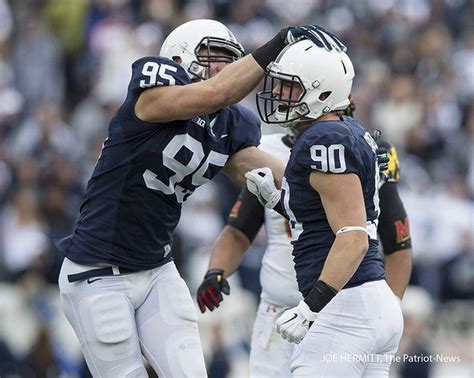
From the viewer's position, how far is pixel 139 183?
205 inches

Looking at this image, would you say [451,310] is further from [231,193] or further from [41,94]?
[41,94]

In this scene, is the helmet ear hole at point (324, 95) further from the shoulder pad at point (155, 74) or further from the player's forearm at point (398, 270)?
the player's forearm at point (398, 270)

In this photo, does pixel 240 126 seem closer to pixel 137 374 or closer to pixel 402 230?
pixel 402 230

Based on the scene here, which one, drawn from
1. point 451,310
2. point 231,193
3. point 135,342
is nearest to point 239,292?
point 231,193

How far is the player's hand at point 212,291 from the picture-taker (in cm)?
593

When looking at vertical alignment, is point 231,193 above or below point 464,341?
above

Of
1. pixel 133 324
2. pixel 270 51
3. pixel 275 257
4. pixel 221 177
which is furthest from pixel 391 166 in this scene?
pixel 221 177

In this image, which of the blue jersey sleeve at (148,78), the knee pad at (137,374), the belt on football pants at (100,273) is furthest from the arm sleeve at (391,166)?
the knee pad at (137,374)

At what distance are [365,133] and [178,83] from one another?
82 cm

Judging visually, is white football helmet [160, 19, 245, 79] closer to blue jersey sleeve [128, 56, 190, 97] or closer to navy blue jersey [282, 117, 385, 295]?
blue jersey sleeve [128, 56, 190, 97]

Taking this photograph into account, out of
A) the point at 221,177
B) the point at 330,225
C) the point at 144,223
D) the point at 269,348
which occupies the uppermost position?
the point at 330,225

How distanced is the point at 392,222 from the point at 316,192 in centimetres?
104

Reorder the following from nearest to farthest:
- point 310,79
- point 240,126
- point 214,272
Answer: point 310,79 → point 240,126 → point 214,272

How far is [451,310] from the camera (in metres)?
10.0
